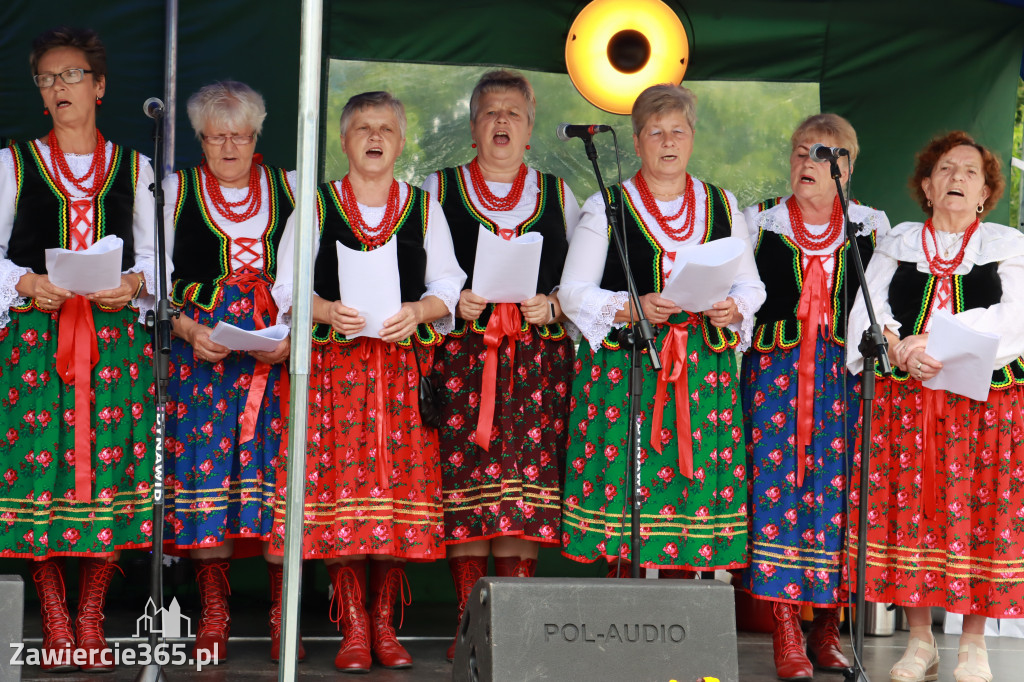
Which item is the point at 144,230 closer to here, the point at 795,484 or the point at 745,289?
the point at 745,289

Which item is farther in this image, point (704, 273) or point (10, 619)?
point (704, 273)

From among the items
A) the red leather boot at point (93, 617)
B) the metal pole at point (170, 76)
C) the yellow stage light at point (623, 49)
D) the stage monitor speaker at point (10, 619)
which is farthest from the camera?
the yellow stage light at point (623, 49)

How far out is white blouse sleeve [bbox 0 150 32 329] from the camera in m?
3.76

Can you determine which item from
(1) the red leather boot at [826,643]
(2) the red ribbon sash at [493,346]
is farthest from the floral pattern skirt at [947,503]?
(2) the red ribbon sash at [493,346]

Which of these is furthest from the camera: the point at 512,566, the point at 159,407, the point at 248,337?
the point at 512,566

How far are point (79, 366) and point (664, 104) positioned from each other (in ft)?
6.76

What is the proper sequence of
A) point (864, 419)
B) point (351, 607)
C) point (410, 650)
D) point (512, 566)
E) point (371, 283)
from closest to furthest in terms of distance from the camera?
point (864, 419) → point (371, 283) → point (351, 607) → point (512, 566) → point (410, 650)

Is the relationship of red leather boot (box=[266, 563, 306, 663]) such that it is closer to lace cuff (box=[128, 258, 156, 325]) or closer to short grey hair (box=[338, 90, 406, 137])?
lace cuff (box=[128, 258, 156, 325])

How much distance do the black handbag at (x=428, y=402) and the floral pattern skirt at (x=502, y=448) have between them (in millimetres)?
109

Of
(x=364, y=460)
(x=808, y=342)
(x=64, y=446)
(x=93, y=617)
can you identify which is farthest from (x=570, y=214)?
(x=93, y=617)

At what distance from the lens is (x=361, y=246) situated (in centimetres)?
396

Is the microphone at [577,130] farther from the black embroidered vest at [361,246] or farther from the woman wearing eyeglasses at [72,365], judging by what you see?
the woman wearing eyeglasses at [72,365]

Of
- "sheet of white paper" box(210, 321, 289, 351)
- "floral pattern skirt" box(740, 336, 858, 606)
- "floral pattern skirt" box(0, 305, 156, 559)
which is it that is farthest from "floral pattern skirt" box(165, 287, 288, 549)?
"floral pattern skirt" box(740, 336, 858, 606)

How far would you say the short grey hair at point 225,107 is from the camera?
159 inches
